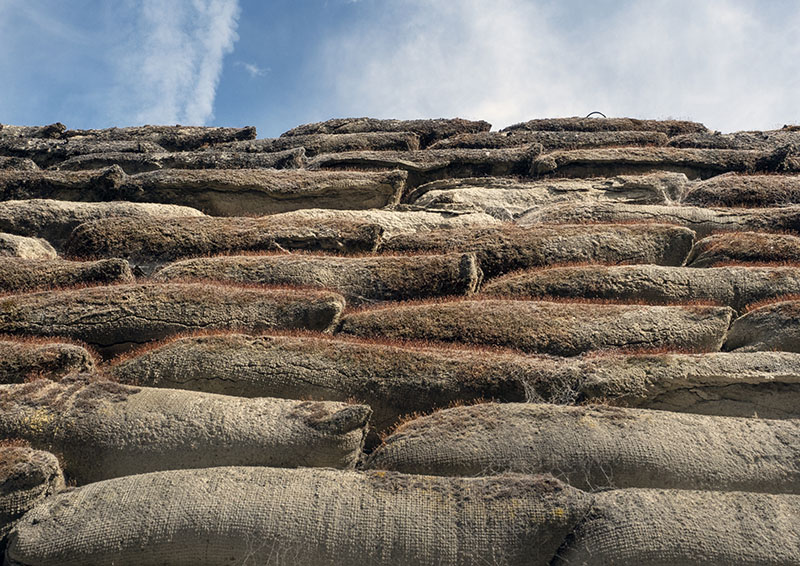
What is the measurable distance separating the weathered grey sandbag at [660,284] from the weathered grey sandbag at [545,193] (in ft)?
22.6

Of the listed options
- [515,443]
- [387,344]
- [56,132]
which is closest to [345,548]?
[515,443]

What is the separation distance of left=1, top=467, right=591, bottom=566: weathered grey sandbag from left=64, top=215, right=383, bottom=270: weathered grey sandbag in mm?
9876

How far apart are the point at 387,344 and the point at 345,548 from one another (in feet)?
16.7

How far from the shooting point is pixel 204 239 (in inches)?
728

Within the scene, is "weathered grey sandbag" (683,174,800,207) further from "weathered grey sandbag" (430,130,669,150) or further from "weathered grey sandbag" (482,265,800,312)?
"weathered grey sandbag" (482,265,800,312)

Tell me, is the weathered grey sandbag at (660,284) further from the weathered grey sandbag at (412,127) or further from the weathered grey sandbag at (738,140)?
the weathered grey sandbag at (412,127)

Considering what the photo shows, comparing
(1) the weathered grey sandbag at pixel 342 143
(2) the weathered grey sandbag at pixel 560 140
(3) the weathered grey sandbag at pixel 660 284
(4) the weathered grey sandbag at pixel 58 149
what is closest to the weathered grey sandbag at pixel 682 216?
(3) the weathered grey sandbag at pixel 660 284

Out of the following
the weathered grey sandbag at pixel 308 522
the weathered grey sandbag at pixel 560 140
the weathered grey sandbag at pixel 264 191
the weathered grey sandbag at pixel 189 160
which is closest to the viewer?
the weathered grey sandbag at pixel 308 522

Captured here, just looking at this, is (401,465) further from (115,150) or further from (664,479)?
(115,150)

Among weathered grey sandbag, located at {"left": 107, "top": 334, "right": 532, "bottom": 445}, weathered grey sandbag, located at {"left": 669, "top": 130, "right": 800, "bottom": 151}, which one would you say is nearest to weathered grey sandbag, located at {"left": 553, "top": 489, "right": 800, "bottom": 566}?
weathered grey sandbag, located at {"left": 107, "top": 334, "right": 532, "bottom": 445}

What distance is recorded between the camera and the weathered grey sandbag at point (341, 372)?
11367mm

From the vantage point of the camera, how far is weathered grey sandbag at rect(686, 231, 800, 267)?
16250mm

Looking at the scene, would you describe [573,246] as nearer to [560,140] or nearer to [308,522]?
[308,522]

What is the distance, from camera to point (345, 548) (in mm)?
8094
